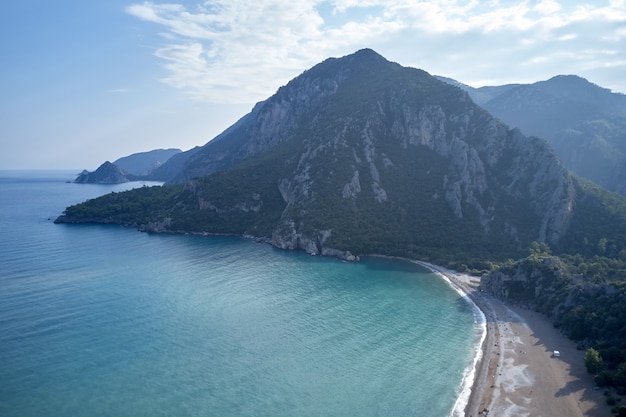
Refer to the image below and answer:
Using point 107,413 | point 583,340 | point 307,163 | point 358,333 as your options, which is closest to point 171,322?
point 107,413

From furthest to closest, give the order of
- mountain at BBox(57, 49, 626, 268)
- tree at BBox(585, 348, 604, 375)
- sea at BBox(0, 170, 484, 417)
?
mountain at BBox(57, 49, 626, 268) → tree at BBox(585, 348, 604, 375) → sea at BBox(0, 170, 484, 417)

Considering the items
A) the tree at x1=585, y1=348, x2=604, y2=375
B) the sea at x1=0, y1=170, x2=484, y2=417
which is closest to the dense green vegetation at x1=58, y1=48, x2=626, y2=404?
the tree at x1=585, y1=348, x2=604, y2=375

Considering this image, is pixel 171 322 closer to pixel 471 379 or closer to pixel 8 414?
pixel 8 414

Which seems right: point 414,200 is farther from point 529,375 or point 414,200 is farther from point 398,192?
point 529,375

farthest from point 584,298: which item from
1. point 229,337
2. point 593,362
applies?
point 229,337

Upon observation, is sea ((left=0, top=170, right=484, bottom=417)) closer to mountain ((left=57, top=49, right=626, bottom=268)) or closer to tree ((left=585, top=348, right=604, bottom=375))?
tree ((left=585, top=348, right=604, bottom=375))
